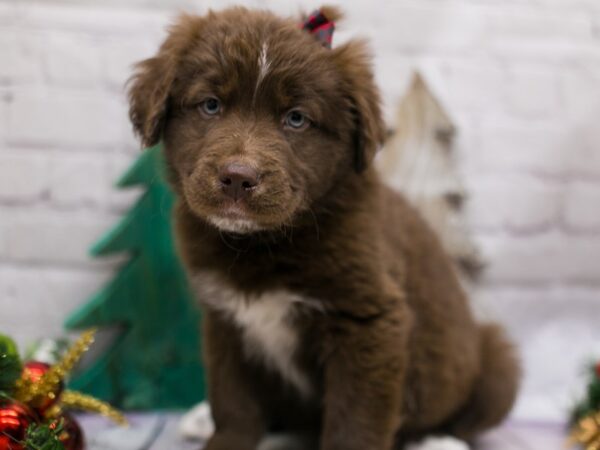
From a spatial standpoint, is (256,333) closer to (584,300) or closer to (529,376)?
(529,376)

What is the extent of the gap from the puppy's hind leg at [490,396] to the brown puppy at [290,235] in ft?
0.68

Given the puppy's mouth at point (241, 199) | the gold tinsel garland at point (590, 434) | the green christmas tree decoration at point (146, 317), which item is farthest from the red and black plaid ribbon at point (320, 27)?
the gold tinsel garland at point (590, 434)

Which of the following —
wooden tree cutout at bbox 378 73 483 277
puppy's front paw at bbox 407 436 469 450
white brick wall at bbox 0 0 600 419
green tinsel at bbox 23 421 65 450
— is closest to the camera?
green tinsel at bbox 23 421 65 450

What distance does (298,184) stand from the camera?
2424 millimetres

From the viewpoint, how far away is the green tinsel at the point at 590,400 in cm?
323

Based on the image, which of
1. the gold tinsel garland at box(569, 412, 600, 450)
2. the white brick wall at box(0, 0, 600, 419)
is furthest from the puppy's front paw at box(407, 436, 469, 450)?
the white brick wall at box(0, 0, 600, 419)

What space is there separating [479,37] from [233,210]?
7.40ft

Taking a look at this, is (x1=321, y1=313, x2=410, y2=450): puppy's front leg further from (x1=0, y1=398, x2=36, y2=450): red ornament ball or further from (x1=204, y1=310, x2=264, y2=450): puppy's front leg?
(x1=0, y1=398, x2=36, y2=450): red ornament ball

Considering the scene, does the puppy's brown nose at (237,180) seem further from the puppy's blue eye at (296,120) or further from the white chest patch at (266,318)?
the white chest patch at (266,318)

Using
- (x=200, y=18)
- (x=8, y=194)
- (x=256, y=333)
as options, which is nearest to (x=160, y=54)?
(x=200, y=18)

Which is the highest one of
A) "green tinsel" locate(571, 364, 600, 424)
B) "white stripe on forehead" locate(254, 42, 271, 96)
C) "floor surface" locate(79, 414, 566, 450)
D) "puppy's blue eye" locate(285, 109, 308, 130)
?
"white stripe on forehead" locate(254, 42, 271, 96)

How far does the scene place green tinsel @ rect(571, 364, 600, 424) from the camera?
3.23 meters

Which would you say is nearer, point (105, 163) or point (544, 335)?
point (105, 163)

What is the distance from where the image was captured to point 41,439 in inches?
85.7
